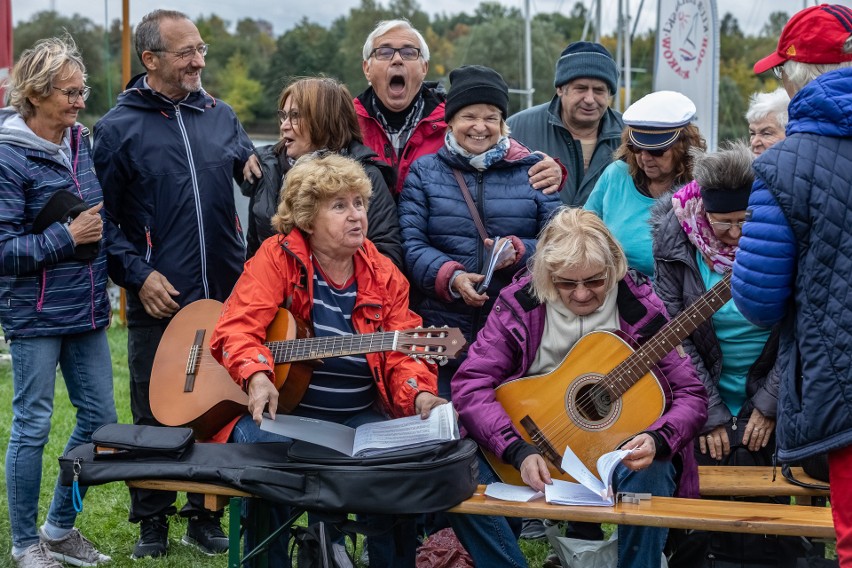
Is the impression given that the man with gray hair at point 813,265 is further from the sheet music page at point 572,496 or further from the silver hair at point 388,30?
the silver hair at point 388,30

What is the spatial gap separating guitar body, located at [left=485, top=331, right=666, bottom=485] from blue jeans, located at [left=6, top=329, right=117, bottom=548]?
1.84m

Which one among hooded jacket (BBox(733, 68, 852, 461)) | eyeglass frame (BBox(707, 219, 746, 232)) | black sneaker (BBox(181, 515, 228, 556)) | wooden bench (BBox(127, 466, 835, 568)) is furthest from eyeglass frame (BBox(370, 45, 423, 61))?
hooded jacket (BBox(733, 68, 852, 461))

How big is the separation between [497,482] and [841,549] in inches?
56.5

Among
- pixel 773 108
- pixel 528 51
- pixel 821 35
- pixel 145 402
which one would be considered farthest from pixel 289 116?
pixel 528 51

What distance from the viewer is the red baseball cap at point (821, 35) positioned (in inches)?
118

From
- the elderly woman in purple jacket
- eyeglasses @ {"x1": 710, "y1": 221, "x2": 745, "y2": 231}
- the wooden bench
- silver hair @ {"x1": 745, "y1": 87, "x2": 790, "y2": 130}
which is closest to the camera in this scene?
the wooden bench

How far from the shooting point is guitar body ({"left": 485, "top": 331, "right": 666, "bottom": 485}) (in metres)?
3.85

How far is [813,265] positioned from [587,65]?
9.33 feet

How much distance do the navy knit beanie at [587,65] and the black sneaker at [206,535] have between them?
2.82 m

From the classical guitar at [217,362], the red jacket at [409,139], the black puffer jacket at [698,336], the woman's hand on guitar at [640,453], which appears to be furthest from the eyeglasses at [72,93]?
the woman's hand on guitar at [640,453]

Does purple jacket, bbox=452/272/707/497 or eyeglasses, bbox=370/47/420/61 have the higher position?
eyeglasses, bbox=370/47/420/61

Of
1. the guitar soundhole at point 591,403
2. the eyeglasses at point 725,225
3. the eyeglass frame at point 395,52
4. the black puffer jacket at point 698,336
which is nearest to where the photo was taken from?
the guitar soundhole at point 591,403

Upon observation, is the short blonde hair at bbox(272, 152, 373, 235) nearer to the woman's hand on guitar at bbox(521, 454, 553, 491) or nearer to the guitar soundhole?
the guitar soundhole

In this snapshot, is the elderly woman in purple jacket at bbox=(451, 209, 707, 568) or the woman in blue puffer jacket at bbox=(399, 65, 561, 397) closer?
the elderly woman in purple jacket at bbox=(451, 209, 707, 568)
